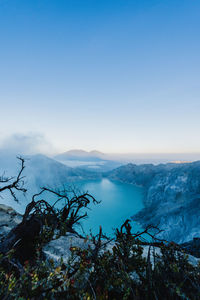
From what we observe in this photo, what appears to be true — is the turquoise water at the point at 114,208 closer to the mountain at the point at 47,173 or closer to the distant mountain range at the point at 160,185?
the distant mountain range at the point at 160,185

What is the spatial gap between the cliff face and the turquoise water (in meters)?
5.28

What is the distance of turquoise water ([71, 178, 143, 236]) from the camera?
131 ft

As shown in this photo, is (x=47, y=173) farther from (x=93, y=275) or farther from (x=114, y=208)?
(x=93, y=275)

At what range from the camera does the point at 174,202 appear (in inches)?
1560

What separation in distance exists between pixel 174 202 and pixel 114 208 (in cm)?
2157

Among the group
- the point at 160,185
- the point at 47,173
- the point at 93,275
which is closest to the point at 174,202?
the point at 160,185

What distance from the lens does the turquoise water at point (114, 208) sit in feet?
131

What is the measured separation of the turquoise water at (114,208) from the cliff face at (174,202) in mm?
5277

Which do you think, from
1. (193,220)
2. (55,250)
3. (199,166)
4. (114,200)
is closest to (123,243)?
(55,250)

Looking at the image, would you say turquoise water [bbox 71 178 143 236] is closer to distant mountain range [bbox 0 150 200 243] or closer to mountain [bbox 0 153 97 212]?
distant mountain range [bbox 0 150 200 243]

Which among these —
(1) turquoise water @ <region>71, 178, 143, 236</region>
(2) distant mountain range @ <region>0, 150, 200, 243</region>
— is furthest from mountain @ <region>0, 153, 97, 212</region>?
(1) turquoise water @ <region>71, 178, 143, 236</region>

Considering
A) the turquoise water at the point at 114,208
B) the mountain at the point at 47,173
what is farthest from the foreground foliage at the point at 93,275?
the mountain at the point at 47,173

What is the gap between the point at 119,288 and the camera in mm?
2008

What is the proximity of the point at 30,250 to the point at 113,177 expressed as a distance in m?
89.7
